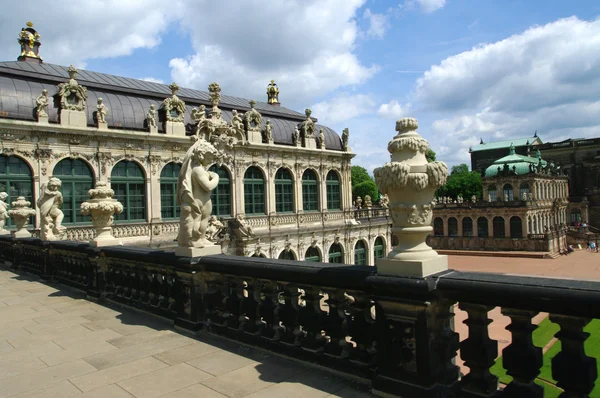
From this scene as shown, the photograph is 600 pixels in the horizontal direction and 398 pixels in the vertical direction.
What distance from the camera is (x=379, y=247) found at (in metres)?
39.6

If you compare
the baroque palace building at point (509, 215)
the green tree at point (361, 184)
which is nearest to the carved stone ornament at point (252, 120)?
the baroque palace building at point (509, 215)

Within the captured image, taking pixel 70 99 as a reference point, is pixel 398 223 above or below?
below

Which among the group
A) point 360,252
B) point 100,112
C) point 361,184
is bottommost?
point 360,252

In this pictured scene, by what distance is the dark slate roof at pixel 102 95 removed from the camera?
2178cm

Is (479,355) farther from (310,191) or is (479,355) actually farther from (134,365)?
(310,191)

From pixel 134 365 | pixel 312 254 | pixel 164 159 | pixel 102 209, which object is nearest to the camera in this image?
pixel 134 365

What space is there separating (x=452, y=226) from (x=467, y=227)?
7.29 ft

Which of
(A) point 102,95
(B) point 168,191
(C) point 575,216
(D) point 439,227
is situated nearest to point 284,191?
(B) point 168,191

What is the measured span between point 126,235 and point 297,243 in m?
12.1

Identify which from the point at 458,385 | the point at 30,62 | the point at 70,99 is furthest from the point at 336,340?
the point at 30,62

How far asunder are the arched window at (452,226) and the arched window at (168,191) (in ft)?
150

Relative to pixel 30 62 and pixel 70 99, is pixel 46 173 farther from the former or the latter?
pixel 30 62

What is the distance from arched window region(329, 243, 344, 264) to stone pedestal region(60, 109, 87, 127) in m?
19.6

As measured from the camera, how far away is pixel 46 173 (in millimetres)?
21781
